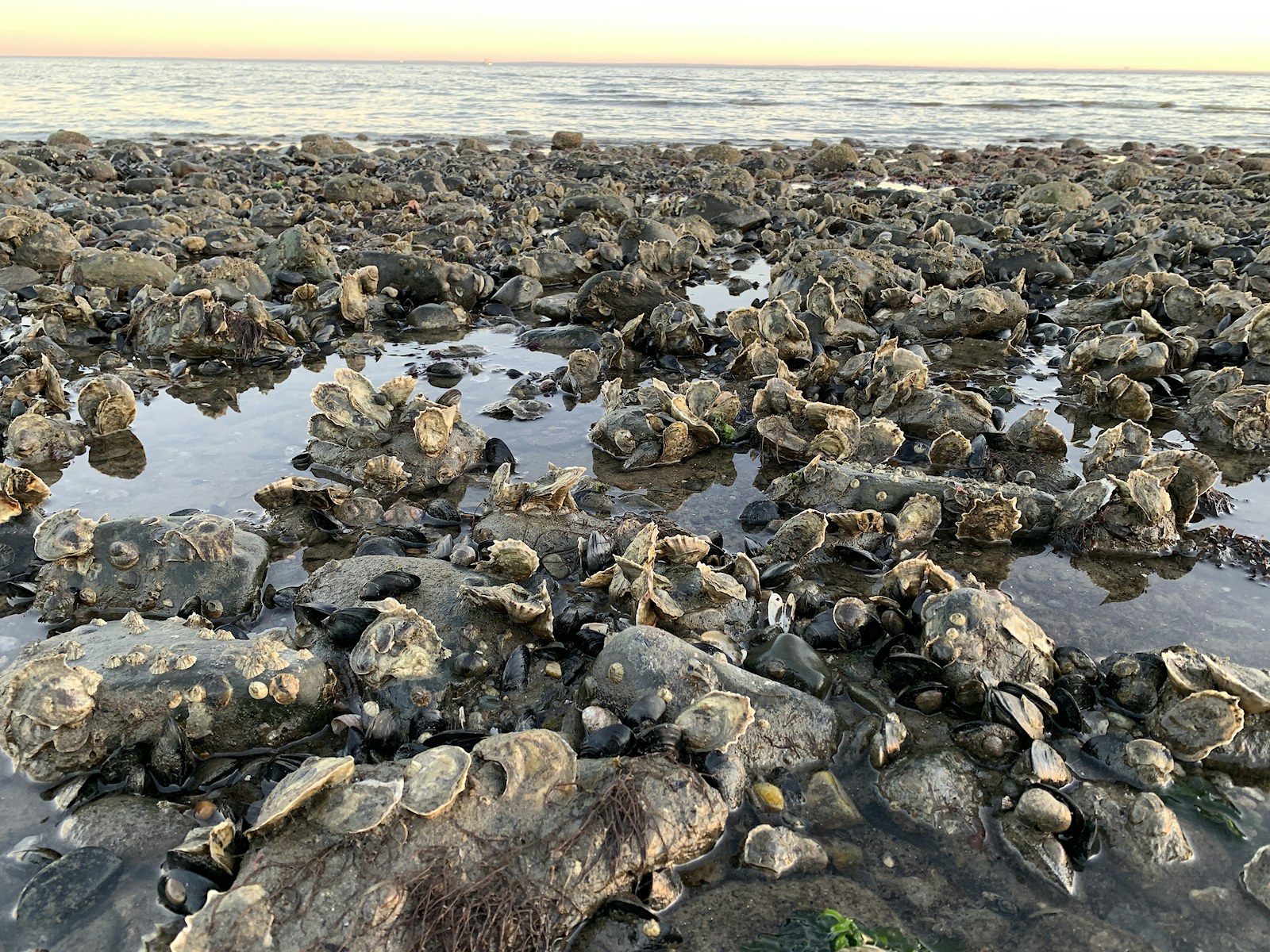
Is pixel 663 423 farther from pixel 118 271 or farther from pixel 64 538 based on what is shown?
pixel 118 271

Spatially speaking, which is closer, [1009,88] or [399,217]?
[399,217]

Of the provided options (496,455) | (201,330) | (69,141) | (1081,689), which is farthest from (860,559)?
(69,141)

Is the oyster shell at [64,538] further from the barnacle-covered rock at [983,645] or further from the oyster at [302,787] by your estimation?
the barnacle-covered rock at [983,645]

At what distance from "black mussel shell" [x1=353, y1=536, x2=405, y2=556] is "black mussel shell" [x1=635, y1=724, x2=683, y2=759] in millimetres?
2472

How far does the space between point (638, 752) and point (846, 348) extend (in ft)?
23.8

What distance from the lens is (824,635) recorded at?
4.59m

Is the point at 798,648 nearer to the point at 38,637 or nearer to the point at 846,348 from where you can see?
the point at 38,637

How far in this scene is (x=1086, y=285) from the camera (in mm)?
12477

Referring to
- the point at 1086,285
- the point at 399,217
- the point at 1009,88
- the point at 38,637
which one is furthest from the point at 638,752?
the point at 1009,88

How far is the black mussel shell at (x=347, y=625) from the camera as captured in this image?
4414mm

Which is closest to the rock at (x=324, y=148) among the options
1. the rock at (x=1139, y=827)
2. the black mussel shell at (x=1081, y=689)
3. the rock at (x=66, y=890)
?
the rock at (x=66, y=890)

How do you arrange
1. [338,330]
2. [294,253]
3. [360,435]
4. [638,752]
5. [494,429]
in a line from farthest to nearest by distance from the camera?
[294,253] → [338,330] → [494,429] → [360,435] → [638,752]

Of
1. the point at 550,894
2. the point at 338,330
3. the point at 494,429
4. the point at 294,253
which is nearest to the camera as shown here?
the point at 550,894

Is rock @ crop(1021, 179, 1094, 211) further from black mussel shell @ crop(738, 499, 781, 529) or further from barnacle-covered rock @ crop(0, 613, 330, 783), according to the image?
barnacle-covered rock @ crop(0, 613, 330, 783)
